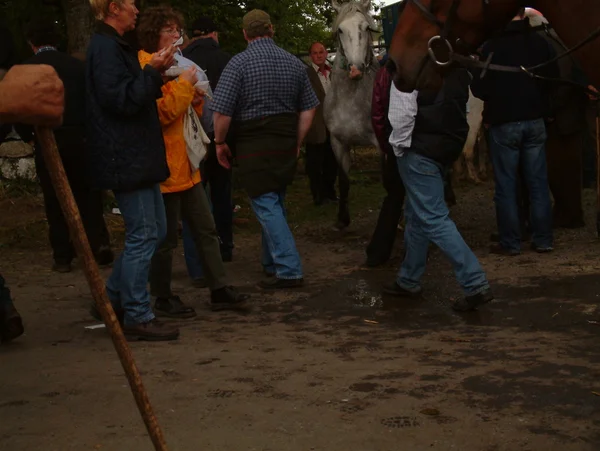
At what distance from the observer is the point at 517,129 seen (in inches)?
393

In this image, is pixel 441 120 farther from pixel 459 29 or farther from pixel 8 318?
pixel 8 318

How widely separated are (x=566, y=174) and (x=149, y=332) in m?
5.88

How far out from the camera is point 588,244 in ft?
35.0

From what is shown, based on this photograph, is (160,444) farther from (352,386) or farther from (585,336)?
(585,336)

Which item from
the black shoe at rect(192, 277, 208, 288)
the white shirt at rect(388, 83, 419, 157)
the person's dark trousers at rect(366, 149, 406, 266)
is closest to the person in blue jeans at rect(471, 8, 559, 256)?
the person's dark trousers at rect(366, 149, 406, 266)

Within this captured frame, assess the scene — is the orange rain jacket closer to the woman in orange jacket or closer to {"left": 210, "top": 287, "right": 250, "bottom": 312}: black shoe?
the woman in orange jacket

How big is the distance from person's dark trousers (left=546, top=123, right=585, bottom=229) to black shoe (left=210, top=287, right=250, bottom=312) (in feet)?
15.2

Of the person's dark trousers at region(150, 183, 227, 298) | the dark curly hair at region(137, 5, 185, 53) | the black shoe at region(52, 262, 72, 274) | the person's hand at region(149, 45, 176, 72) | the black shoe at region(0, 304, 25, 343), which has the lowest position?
the black shoe at region(52, 262, 72, 274)

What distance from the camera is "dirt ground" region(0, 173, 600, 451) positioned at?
524 cm

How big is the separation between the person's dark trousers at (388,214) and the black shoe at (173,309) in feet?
7.60

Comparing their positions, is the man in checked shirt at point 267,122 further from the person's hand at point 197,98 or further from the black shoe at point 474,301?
the black shoe at point 474,301

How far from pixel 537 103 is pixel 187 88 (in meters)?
3.73

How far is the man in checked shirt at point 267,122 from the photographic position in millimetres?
8875

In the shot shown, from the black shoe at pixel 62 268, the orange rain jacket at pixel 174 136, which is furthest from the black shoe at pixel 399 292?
the black shoe at pixel 62 268
